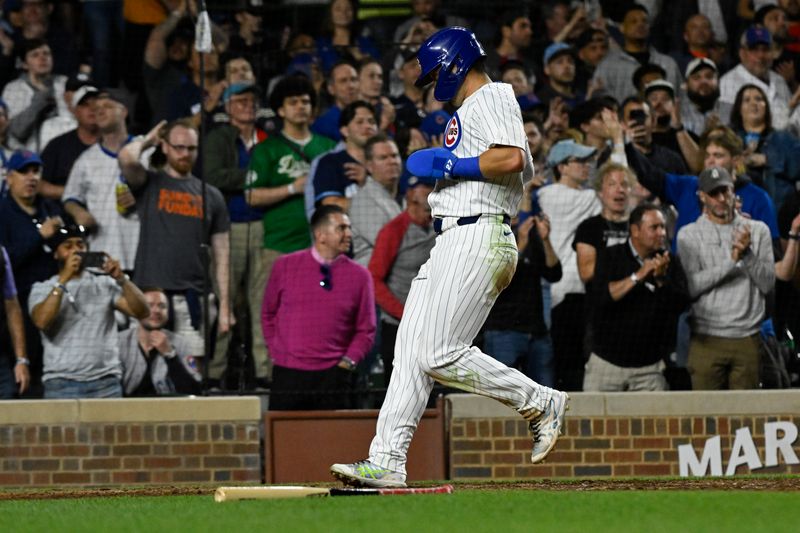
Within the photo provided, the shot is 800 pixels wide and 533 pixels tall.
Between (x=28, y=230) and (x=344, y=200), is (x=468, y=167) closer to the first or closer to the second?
(x=344, y=200)

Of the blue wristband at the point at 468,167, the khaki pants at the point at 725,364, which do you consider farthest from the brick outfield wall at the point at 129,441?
the blue wristband at the point at 468,167

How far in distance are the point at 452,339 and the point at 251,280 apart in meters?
4.75

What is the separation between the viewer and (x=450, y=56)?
20.0 feet

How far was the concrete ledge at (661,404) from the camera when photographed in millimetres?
9297

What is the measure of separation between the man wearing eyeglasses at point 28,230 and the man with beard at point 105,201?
19cm

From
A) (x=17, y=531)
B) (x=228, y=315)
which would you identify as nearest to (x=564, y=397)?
(x=17, y=531)

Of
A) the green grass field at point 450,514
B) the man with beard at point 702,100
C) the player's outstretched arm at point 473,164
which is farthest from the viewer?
the man with beard at point 702,100

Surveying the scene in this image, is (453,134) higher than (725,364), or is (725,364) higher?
(453,134)

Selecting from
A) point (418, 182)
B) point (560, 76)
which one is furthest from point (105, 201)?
point (560, 76)

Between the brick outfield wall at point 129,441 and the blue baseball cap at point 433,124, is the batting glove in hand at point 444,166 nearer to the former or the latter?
the brick outfield wall at point 129,441

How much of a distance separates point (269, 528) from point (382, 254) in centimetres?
563

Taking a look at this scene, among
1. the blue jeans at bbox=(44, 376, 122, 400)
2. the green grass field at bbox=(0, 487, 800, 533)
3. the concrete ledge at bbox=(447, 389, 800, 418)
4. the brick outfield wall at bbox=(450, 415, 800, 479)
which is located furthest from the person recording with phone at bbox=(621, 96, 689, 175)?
the green grass field at bbox=(0, 487, 800, 533)

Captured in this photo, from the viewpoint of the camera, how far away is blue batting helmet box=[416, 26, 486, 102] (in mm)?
6090

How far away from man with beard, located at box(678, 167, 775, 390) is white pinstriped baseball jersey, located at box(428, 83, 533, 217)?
14.8 ft
